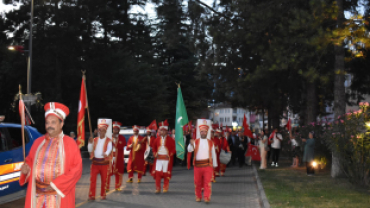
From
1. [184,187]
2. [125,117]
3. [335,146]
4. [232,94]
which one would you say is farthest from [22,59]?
[335,146]

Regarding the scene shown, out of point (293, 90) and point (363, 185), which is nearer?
point (363, 185)

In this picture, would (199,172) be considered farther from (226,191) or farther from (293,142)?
(293,142)

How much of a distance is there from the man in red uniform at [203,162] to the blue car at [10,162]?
3.99 meters

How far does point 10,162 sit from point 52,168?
14.4 feet

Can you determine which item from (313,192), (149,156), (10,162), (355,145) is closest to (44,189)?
(10,162)

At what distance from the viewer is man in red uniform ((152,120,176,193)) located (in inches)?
526

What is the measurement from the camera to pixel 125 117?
3941cm

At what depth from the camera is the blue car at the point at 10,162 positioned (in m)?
9.02

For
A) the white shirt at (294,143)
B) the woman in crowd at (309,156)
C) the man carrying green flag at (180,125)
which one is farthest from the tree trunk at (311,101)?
the man carrying green flag at (180,125)

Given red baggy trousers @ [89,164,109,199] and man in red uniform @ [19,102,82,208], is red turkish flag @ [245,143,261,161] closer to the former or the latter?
red baggy trousers @ [89,164,109,199]

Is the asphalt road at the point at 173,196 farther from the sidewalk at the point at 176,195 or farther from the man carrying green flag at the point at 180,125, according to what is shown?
the man carrying green flag at the point at 180,125

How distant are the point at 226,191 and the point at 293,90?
1097 centimetres

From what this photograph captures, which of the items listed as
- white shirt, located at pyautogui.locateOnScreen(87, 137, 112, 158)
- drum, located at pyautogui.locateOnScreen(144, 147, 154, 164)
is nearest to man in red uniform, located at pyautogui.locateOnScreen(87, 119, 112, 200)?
white shirt, located at pyautogui.locateOnScreen(87, 137, 112, 158)

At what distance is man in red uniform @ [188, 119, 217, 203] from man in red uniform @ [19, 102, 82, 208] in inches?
246
